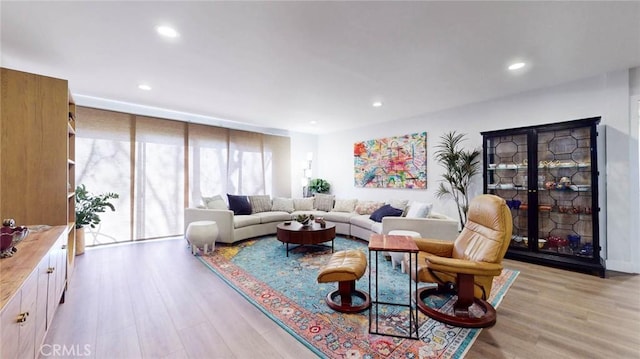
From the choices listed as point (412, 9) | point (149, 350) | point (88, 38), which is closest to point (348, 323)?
point (149, 350)

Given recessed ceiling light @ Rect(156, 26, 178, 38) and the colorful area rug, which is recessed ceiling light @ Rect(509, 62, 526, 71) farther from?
recessed ceiling light @ Rect(156, 26, 178, 38)

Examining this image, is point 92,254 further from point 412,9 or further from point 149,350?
point 412,9

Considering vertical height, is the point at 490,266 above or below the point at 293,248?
above

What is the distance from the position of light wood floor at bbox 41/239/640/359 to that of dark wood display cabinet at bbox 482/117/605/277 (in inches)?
15.9

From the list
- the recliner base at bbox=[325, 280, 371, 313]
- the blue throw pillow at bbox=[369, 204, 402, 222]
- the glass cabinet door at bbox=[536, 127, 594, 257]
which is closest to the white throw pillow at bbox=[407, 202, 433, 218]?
the blue throw pillow at bbox=[369, 204, 402, 222]

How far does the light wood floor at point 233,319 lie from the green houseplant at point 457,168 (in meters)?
1.49

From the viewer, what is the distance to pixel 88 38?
237 cm

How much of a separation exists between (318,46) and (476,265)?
2381 mm

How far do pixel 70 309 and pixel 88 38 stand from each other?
8.20 ft

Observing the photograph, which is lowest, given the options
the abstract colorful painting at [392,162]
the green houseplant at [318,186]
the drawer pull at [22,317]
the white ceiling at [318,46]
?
the drawer pull at [22,317]

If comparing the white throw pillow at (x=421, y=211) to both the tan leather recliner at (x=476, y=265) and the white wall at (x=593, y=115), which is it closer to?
the white wall at (x=593, y=115)

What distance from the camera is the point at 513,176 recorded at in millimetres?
3879

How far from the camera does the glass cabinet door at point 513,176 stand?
3736 mm

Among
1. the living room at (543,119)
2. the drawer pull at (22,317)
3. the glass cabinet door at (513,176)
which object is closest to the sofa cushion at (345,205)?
the living room at (543,119)
